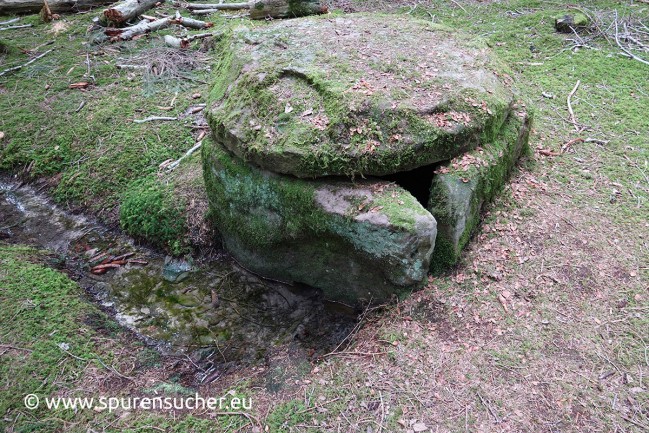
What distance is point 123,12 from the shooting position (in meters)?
8.63

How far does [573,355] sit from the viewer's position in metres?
3.50

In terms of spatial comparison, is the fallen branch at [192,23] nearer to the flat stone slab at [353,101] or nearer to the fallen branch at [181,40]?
the fallen branch at [181,40]

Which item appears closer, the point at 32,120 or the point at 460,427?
the point at 460,427

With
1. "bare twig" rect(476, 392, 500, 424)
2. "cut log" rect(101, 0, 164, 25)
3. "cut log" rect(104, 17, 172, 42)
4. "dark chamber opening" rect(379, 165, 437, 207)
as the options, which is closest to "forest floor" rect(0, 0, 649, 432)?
"bare twig" rect(476, 392, 500, 424)

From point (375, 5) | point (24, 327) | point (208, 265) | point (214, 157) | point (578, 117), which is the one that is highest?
point (375, 5)

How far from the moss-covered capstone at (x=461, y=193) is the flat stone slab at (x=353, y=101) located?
0.12 m

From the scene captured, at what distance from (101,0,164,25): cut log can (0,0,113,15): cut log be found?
1.23 m

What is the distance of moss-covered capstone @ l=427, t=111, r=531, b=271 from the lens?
3.98 meters

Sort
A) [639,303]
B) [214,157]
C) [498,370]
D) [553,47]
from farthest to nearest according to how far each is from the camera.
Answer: [553,47] < [214,157] < [639,303] < [498,370]

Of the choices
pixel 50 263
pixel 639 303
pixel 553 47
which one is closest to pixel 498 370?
pixel 639 303

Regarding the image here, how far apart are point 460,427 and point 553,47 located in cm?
658

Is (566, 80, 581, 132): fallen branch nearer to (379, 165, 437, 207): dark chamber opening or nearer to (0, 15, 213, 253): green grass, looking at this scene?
(379, 165, 437, 207): dark chamber opening

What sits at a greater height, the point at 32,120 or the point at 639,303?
the point at 32,120

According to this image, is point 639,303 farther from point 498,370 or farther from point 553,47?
point 553,47
